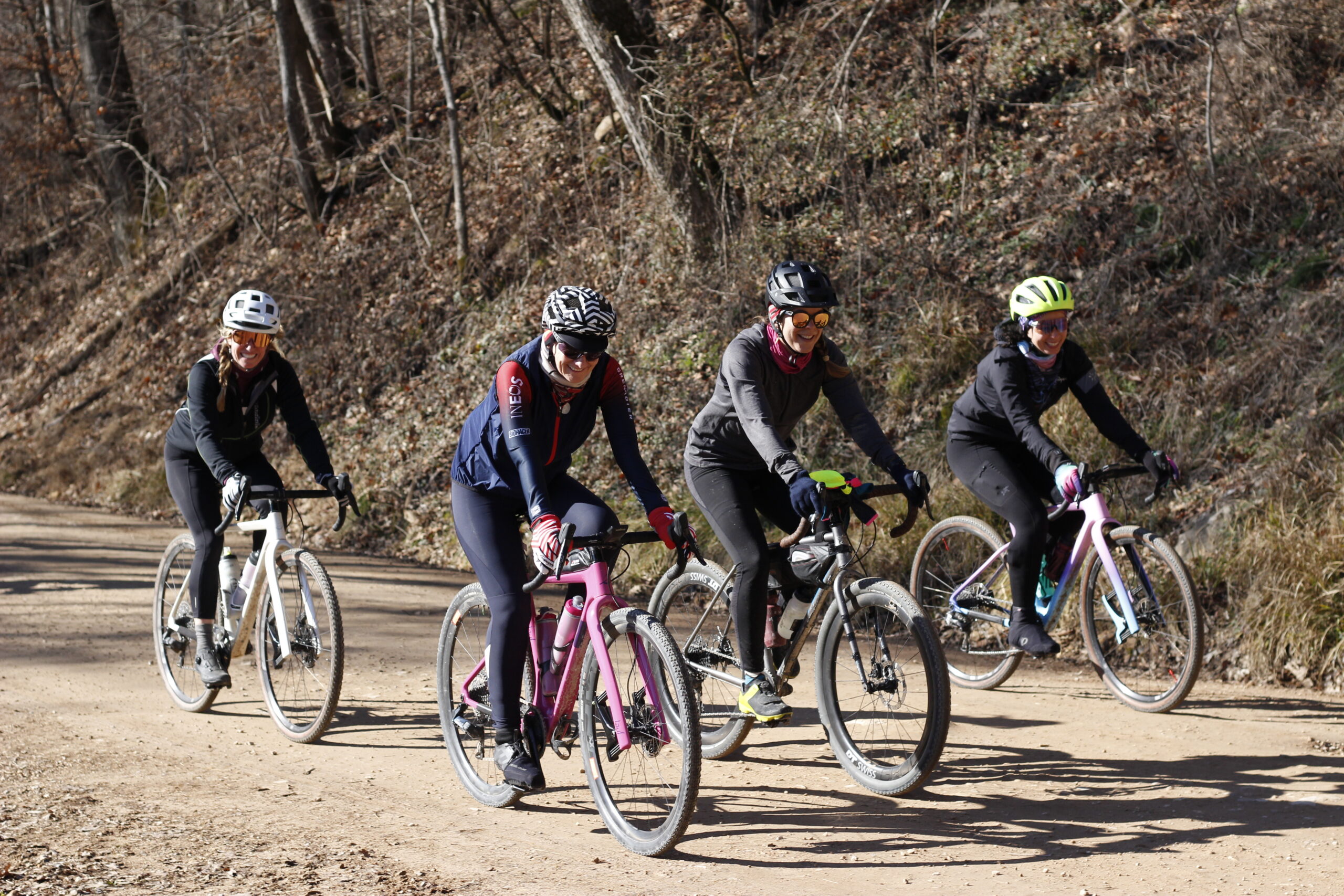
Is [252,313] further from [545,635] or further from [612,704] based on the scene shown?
[612,704]

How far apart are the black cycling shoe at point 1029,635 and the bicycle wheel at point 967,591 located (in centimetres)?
17

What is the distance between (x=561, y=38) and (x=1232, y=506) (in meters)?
14.7

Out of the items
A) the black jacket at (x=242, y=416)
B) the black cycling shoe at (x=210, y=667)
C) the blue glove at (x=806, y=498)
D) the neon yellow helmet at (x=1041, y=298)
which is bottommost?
the black cycling shoe at (x=210, y=667)

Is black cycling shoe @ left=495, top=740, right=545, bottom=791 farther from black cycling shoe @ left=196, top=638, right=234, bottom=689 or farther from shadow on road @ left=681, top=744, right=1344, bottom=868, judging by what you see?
black cycling shoe @ left=196, top=638, right=234, bottom=689

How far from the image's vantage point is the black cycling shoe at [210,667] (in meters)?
7.09

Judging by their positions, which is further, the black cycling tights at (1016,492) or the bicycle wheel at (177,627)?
the bicycle wheel at (177,627)

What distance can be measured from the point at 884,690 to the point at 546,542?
5.34 feet

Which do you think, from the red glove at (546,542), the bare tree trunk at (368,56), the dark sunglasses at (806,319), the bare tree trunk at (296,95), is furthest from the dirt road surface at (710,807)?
the bare tree trunk at (368,56)

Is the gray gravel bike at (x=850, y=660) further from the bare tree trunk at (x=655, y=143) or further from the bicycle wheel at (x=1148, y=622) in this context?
the bare tree trunk at (x=655, y=143)

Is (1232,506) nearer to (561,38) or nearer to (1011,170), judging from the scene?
(1011,170)

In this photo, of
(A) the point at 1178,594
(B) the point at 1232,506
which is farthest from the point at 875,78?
(A) the point at 1178,594

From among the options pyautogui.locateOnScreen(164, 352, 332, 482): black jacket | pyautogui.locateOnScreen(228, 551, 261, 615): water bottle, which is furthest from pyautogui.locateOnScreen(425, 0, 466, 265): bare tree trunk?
pyautogui.locateOnScreen(228, 551, 261, 615): water bottle

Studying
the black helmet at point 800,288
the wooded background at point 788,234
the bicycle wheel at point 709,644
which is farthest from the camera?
the wooded background at point 788,234

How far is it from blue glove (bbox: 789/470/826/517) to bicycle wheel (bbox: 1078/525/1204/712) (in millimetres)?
2433
